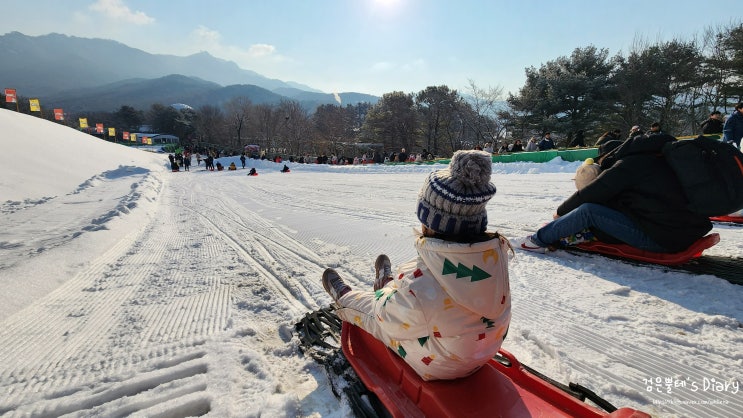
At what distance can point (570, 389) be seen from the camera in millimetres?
1856

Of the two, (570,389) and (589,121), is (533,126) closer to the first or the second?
(589,121)

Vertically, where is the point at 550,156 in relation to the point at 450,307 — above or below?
above

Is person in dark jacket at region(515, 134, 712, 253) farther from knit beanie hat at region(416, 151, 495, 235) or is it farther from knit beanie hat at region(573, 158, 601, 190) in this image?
knit beanie hat at region(416, 151, 495, 235)

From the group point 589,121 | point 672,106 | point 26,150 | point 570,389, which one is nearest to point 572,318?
point 570,389

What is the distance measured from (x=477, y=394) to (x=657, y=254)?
2809 millimetres

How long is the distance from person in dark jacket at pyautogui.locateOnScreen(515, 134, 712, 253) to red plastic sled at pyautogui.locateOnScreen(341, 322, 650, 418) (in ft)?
7.68

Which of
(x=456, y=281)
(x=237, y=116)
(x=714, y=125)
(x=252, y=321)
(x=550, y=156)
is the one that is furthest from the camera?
(x=237, y=116)

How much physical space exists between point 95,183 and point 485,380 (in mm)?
14480

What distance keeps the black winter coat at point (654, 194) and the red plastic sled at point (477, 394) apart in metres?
2.35

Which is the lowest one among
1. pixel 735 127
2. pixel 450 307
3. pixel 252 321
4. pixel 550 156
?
pixel 252 321

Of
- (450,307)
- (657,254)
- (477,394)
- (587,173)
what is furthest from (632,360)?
(587,173)

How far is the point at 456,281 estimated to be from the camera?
1.45 meters

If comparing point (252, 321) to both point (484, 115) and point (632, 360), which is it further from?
point (484, 115)

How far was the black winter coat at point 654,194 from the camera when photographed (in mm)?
3088
